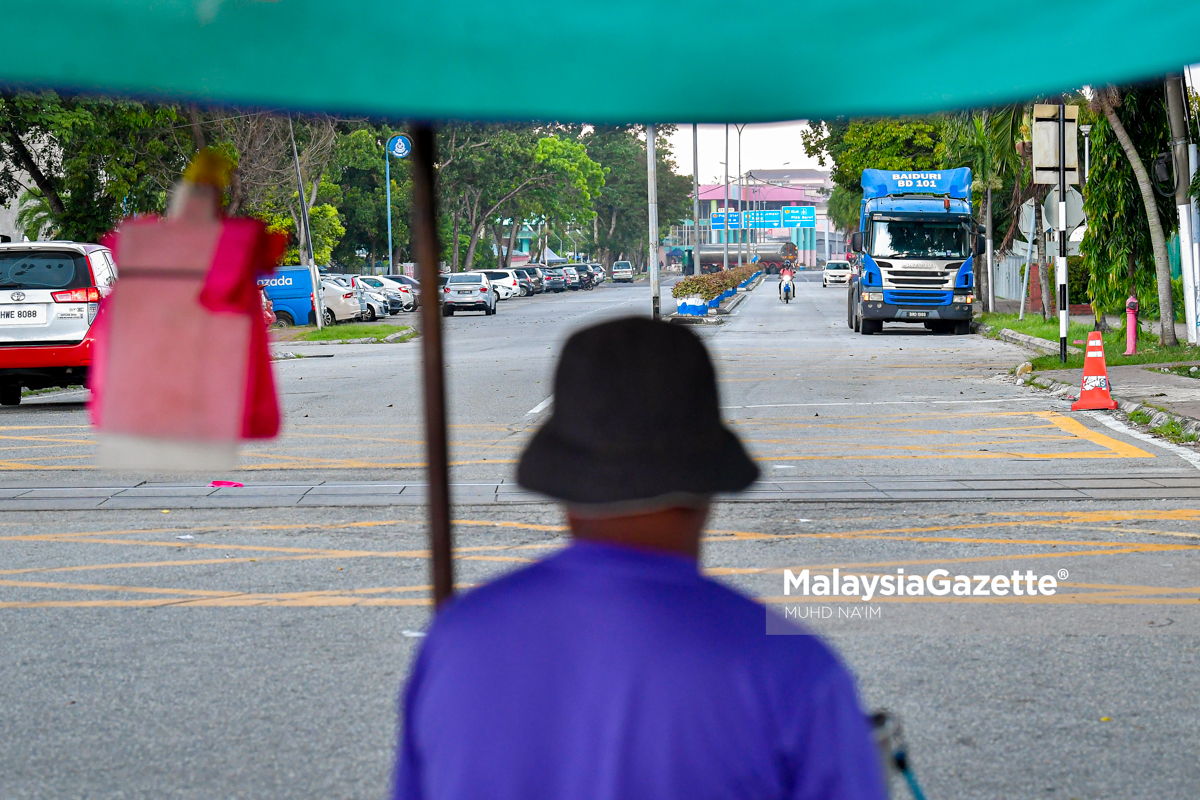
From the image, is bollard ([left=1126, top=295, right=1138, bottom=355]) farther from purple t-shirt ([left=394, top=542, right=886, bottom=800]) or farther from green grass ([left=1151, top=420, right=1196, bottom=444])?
purple t-shirt ([left=394, top=542, right=886, bottom=800])

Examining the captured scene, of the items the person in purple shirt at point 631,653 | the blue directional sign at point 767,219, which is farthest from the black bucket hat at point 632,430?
the blue directional sign at point 767,219

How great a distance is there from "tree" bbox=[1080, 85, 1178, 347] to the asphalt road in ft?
28.1

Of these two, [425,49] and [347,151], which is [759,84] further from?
[347,151]

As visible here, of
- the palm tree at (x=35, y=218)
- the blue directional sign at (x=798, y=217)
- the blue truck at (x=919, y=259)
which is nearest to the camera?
the blue truck at (x=919, y=259)

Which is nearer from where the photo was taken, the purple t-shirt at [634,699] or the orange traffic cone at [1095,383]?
the purple t-shirt at [634,699]

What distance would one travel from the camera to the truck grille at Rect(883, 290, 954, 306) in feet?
97.9

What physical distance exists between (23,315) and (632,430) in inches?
576

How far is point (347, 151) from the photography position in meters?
48.4

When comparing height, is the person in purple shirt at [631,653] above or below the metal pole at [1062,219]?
below

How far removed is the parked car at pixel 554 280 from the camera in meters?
76.5

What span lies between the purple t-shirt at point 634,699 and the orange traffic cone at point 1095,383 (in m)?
13.1

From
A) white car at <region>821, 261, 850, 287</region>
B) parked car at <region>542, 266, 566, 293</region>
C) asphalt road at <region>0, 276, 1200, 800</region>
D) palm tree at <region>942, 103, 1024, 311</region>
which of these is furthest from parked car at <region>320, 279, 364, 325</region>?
white car at <region>821, 261, 850, 287</region>

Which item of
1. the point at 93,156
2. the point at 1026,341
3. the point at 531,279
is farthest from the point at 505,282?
the point at 1026,341
